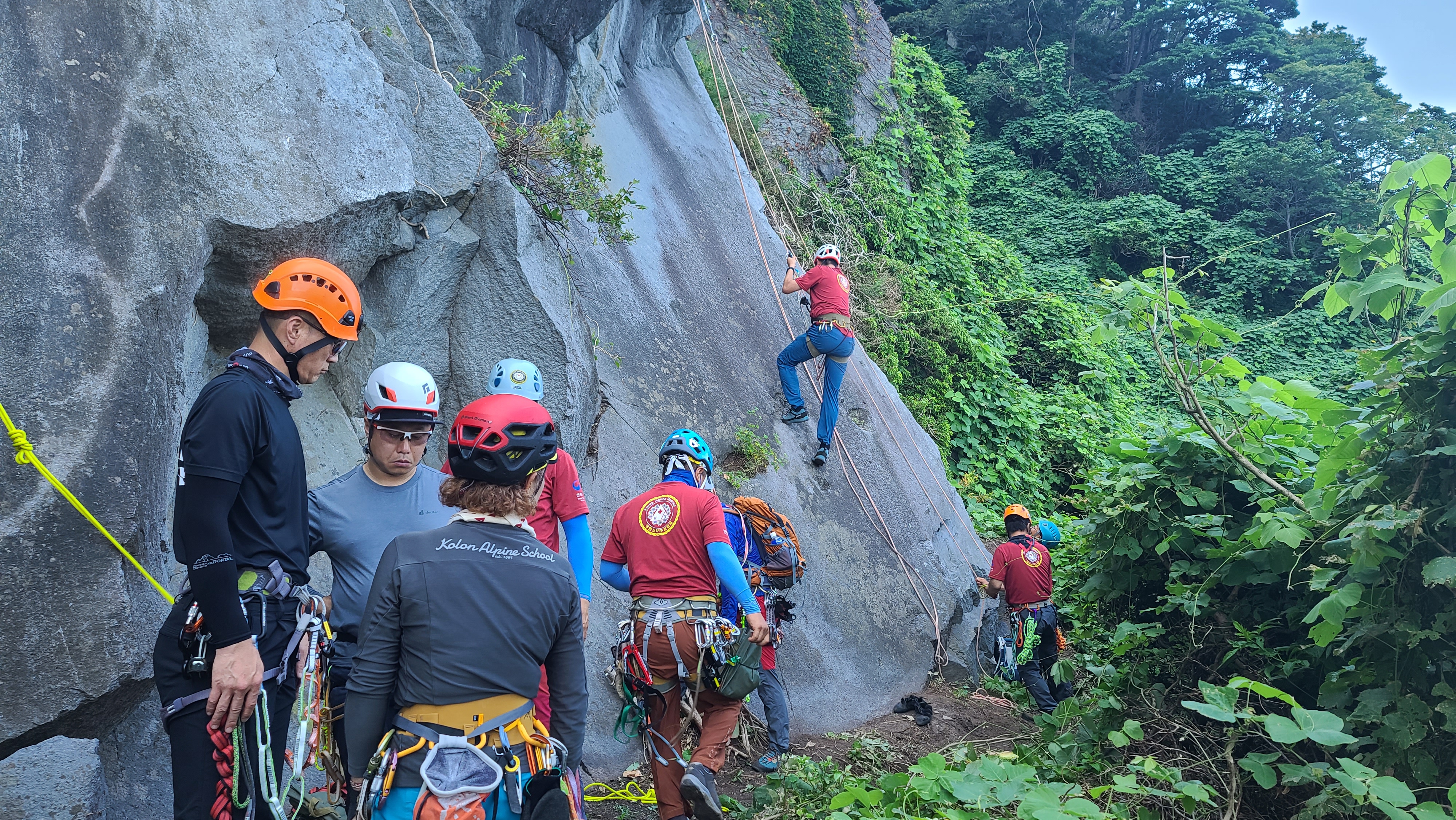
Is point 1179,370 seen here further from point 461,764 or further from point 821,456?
point 461,764

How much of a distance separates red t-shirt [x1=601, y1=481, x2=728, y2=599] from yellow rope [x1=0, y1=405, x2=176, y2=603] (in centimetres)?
185

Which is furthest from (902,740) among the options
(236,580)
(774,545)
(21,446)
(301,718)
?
(21,446)

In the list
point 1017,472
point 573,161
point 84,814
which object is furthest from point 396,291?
point 1017,472

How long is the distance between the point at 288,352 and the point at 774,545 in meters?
3.14

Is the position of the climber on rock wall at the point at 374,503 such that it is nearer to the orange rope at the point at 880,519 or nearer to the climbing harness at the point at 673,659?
the climbing harness at the point at 673,659

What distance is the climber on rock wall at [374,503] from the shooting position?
2.79 meters

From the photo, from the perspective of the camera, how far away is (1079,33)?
91.5 feet

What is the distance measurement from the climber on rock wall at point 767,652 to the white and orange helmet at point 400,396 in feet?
7.75

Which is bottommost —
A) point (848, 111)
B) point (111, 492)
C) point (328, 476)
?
point (328, 476)

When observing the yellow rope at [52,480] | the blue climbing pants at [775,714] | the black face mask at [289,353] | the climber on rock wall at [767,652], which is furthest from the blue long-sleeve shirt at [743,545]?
the yellow rope at [52,480]

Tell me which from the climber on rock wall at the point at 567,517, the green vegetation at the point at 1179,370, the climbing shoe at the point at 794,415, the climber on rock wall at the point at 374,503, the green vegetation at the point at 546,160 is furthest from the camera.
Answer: the climbing shoe at the point at 794,415

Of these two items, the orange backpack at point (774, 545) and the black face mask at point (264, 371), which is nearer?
the black face mask at point (264, 371)

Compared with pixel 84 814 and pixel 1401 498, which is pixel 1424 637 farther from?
pixel 84 814

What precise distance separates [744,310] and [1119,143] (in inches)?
823
